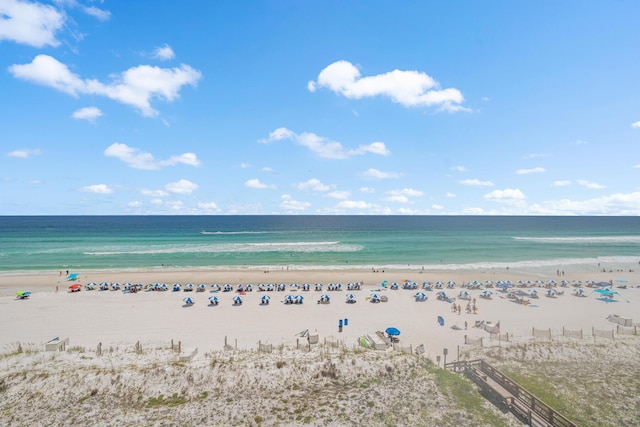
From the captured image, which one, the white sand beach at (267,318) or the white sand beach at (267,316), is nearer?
the white sand beach at (267,318)

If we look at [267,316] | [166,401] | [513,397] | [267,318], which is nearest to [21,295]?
[267,316]

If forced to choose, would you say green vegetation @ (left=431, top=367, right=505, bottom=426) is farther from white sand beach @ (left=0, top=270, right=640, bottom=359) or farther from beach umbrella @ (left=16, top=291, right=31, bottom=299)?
beach umbrella @ (left=16, top=291, right=31, bottom=299)

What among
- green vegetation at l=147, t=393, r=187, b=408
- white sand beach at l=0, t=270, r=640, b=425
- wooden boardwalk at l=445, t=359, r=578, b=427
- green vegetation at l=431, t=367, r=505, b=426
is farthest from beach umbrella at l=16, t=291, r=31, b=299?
wooden boardwalk at l=445, t=359, r=578, b=427

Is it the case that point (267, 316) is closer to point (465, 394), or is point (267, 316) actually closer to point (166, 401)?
point (166, 401)

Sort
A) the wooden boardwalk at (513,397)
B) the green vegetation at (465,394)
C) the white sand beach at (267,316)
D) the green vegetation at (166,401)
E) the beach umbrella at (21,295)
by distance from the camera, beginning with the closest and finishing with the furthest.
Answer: the wooden boardwalk at (513,397) < the green vegetation at (465,394) < the green vegetation at (166,401) < the white sand beach at (267,316) < the beach umbrella at (21,295)

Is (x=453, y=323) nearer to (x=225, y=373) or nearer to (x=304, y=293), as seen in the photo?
(x=304, y=293)

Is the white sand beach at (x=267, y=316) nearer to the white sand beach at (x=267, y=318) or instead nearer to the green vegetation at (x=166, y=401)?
the white sand beach at (x=267, y=318)

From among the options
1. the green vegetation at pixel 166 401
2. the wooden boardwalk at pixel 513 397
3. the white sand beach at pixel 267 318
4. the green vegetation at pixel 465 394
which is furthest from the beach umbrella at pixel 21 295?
the wooden boardwalk at pixel 513 397
